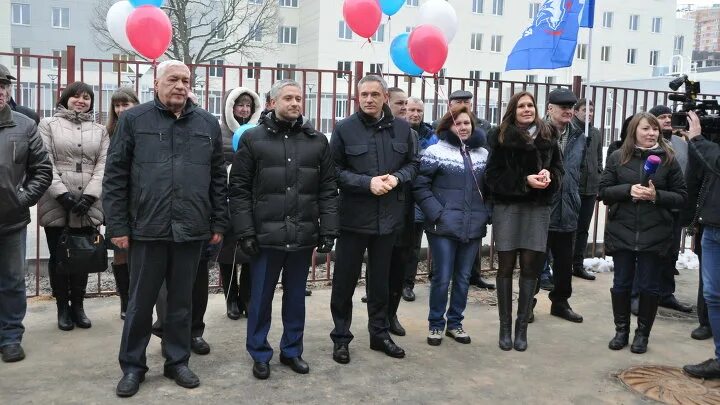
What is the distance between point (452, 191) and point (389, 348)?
50.3 inches

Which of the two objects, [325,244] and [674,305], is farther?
[674,305]

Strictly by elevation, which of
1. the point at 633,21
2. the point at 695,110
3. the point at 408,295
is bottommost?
the point at 408,295

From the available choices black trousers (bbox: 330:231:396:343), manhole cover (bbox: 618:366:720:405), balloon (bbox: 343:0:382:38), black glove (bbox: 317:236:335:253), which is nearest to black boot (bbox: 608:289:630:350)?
manhole cover (bbox: 618:366:720:405)

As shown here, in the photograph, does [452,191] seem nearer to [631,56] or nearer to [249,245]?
[249,245]

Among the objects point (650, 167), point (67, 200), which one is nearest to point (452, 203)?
point (650, 167)

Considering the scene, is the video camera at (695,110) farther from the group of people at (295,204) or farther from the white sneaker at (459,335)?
the white sneaker at (459,335)

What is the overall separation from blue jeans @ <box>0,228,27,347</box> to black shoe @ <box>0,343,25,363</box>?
0.10 feet

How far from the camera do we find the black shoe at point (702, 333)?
5.32 meters

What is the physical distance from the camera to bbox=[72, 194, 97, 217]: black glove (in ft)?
15.6

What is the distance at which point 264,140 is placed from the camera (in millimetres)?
4020

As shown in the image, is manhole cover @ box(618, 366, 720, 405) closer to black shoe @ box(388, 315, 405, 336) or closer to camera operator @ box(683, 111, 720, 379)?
camera operator @ box(683, 111, 720, 379)

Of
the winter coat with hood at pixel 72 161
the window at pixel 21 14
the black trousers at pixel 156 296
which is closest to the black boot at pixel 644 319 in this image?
the black trousers at pixel 156 296

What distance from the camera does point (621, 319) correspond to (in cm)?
501

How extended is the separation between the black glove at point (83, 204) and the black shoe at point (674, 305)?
5381 mm
